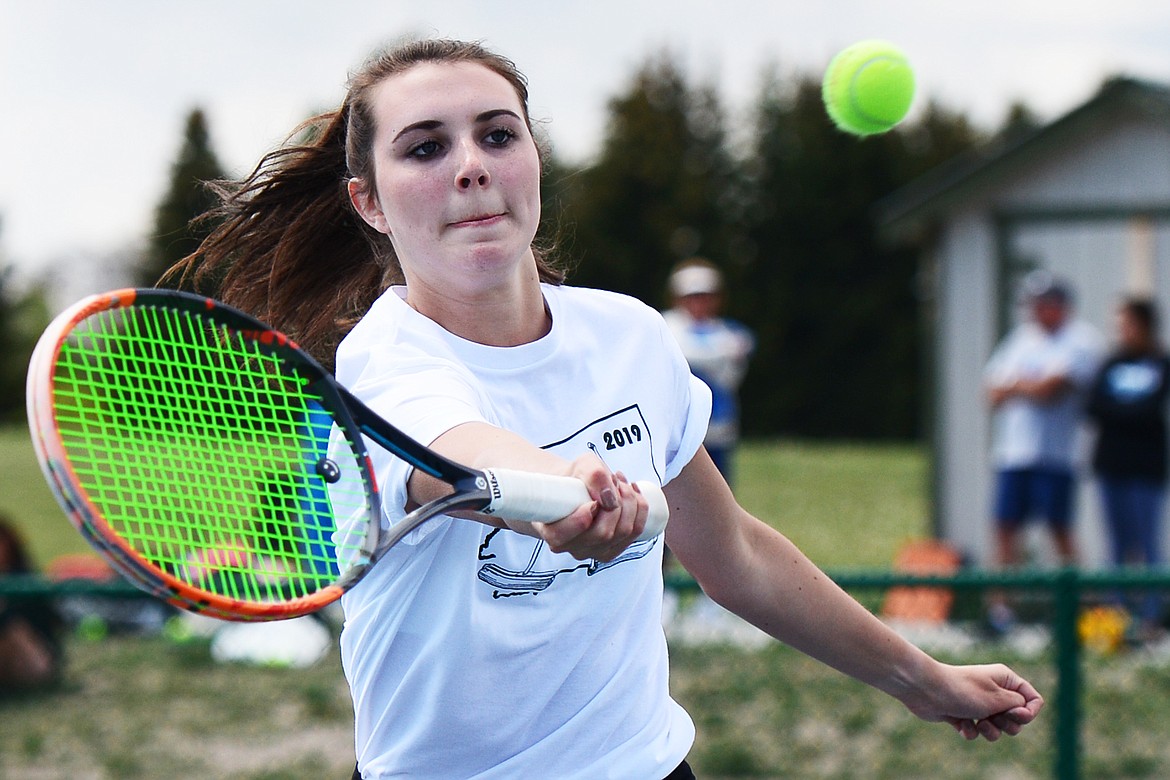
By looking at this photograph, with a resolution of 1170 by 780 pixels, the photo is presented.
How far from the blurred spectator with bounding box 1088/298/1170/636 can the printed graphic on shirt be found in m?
6.56

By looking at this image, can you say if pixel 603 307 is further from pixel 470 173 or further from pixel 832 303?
pixel 832 303

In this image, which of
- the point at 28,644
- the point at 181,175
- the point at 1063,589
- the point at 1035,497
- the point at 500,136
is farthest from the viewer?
the point at 181,175

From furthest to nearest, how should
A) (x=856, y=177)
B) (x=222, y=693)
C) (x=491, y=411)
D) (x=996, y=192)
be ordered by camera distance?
(x=856, y=177)
(x=996, y=192)
(x=222, y=693)
(x=491, y=411)

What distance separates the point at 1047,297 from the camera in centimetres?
831

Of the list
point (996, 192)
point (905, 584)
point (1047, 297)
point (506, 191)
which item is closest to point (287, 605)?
point (506, 191)

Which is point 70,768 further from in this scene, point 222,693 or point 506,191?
point 506,191

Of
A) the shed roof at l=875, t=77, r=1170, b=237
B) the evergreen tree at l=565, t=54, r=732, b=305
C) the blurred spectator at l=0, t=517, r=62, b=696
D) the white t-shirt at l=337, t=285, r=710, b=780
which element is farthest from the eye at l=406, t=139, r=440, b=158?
the evergreen tree at l=565, t=54, r=732, b=305

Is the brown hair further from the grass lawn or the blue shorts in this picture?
the blue shorts

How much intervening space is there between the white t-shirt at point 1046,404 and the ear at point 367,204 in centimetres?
689

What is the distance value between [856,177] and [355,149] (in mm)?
26966

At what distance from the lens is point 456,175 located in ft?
6.72

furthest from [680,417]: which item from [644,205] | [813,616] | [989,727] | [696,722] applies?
[644,205]

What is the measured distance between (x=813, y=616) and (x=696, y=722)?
12.2 ft

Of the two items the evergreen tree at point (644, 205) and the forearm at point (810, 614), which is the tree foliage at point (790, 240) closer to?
the evergreen tree at point (644, 205)
